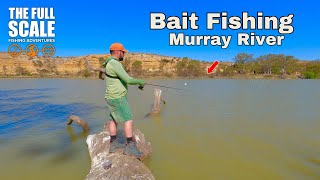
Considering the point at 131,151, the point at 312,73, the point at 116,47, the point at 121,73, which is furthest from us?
the point at 312,73

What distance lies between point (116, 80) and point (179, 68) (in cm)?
7690

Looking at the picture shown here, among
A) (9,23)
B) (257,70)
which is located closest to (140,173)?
(9,23)

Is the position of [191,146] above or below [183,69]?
below

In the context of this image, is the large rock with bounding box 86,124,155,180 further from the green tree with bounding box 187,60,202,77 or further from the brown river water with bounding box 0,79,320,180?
the green tree with bounding box 187,60,202,77

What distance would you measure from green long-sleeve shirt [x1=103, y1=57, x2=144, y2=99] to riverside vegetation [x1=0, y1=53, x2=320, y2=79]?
220 feet

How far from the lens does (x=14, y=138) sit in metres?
8.76

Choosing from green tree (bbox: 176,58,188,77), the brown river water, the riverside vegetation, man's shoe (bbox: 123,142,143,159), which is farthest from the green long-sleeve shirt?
green tree (bbox: 176,58,188,77)

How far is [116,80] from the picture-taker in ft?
15.9

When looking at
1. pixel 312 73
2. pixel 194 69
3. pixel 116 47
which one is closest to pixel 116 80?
pixel 116 47

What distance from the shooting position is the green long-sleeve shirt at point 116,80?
4680 mm

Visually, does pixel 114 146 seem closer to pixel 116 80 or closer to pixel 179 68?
pixel 116 80

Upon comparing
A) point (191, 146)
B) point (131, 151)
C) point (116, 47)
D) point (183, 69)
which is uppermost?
point (183, 69)

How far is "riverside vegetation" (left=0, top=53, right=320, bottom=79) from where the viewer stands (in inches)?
2992

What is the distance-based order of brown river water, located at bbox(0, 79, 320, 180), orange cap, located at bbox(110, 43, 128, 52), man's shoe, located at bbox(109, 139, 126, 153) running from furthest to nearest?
brown river water, located at bbox(0, 79, 320, 180), man's shoe, located at bbox(109, 139, 126, 153), orange cap, located at bbox(110, 43, 128, 52)
